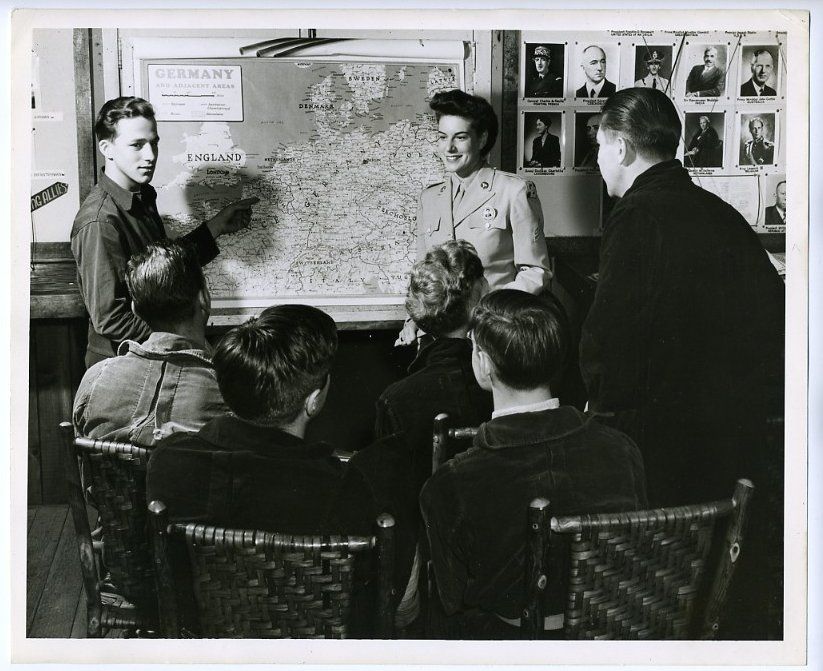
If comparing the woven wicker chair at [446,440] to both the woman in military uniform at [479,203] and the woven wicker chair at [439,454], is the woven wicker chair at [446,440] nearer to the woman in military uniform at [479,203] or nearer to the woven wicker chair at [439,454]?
the woven wicker chair at [439,454]

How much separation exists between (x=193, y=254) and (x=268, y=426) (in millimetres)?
444

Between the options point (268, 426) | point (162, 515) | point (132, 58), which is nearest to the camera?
point (162, 515)

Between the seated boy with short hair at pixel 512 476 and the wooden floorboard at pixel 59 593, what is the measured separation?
0.75 meters

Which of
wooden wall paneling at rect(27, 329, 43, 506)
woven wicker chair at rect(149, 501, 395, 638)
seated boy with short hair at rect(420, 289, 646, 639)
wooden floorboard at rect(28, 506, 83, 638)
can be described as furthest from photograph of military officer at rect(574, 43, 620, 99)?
wooden floorboard at rect(28, 506, 83, 638)

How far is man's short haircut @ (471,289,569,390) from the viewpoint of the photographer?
1.61 meters

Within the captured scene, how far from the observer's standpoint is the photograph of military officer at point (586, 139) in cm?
180

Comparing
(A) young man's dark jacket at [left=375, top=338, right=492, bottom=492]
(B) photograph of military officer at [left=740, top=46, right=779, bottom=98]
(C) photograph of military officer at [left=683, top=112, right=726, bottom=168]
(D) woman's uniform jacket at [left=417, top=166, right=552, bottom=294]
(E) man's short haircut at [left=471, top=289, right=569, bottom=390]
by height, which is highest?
(B) photograph of military officer at [left=740, top=46, right=779, bottom=98]

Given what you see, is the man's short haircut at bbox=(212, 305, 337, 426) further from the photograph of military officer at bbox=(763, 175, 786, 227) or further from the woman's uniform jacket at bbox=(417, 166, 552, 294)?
the photograph of military officer at bbox=(763, 175, 786, 227)

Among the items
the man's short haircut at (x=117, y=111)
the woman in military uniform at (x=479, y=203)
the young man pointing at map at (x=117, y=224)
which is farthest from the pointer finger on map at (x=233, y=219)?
the woman in military uniform at (x=479, y=203)

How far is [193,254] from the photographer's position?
1.79 meters

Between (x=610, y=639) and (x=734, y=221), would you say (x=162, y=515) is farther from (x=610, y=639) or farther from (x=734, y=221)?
(x=734, y=221)

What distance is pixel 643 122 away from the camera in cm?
178

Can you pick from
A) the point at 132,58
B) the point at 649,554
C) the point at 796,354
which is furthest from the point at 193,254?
the point at 796,354

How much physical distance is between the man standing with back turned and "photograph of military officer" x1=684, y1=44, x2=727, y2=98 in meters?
0.07
